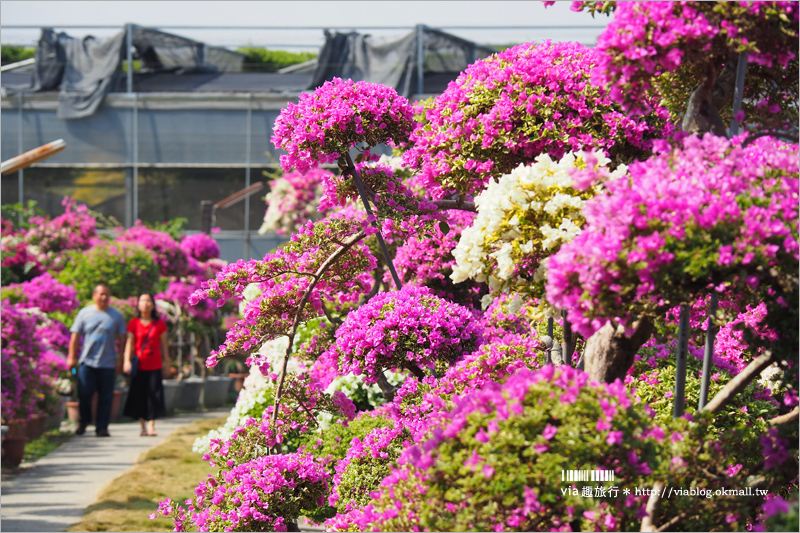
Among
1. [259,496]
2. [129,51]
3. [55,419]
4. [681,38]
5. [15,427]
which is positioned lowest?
[55,419]

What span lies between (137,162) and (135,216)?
1072 mm

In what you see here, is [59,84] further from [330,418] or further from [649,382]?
[649,382]

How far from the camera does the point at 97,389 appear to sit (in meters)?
9.80

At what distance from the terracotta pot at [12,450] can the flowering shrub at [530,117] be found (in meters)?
6.22

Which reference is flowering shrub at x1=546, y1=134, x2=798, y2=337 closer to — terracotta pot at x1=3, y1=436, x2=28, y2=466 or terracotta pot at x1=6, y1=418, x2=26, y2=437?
terracotta pot at x1=3, y1=436, x2=28, y2=466

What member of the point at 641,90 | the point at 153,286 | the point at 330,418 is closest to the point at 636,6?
the point at 641,90

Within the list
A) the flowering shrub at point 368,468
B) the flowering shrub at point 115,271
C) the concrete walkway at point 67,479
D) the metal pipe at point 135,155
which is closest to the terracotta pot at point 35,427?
the concrete walkway at point 67,479

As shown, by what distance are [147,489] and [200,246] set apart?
349 inches

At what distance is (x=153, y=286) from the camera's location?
13688 mm

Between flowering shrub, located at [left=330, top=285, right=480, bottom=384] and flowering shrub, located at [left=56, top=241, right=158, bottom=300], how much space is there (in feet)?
32.8

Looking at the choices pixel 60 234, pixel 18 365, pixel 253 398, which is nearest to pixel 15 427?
pixel 18 365

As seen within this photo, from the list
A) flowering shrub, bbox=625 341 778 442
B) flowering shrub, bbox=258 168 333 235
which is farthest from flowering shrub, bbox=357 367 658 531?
flowering shrub, bbox=258 168 333 235

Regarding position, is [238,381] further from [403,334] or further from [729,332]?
[403,334]

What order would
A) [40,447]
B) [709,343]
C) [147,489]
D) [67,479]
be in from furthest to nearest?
[40,447] < [67,479] < [147,489] < [709,343]
